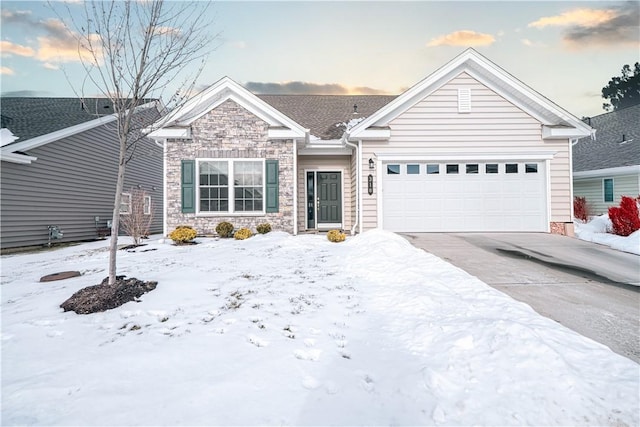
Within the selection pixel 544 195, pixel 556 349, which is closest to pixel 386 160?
pixel 544 195

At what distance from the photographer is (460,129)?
9.48 m

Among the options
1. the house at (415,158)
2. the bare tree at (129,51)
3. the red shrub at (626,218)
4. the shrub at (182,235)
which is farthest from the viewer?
the house at (415,158)

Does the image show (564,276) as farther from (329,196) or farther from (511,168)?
(329,196)

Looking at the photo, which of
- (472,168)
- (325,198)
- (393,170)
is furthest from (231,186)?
(472,168)

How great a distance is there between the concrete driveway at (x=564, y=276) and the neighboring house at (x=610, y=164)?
28.7 feet

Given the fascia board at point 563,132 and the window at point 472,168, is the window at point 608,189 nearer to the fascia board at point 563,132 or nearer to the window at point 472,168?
the fascia board at point 563,132

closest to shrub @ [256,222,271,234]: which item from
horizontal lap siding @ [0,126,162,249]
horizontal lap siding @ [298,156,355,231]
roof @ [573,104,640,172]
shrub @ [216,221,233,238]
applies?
shrub @ [216,221,233,238]

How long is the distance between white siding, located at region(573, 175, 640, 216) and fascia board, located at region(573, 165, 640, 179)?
31cm

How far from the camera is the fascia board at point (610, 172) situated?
12923 millimetres

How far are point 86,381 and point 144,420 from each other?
0.79 metres

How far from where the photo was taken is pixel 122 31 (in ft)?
14.5

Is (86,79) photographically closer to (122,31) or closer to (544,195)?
(122,31)

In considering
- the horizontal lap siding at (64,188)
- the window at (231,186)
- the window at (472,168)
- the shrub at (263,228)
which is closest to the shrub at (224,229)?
the window at (231,186)

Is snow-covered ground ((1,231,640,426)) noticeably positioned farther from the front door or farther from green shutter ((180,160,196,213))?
the front door
